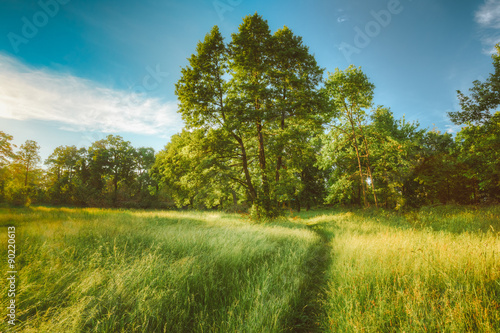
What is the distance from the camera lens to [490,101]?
15.2m

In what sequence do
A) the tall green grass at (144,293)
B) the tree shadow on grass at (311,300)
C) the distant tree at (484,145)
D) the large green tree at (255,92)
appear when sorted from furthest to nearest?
the distant tree at (484,145), the large green tree at (255,92), the tree shadow on grass at (311,300), the tall green grass at (144,293)

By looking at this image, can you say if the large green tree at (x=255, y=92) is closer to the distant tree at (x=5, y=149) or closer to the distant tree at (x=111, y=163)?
the distant tree at (x=5, y=149)

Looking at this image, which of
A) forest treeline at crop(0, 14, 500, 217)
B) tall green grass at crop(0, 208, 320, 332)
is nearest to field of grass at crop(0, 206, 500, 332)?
tall green grass at crop(0, 208, 320, 332)

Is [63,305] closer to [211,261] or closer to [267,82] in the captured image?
[211,261]

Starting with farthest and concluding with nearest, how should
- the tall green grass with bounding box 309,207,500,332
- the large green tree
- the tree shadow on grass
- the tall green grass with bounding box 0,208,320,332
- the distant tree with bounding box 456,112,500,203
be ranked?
1. the distant tree with bounding box 456,112,500,203
2. the large green tree
3. the tree shadow on grass
4. the tall green grass with bounding box 0,208,320,332
5. the tall green grass with bounding box 309,207,500,332

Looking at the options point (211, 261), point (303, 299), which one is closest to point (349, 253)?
point (303, 299)

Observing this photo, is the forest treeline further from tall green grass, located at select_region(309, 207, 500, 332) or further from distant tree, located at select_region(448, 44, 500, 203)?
tall green grass, located at select_region(309, 207, 500, 332)

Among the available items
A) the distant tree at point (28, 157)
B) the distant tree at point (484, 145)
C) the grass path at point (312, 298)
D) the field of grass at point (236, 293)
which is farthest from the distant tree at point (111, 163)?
the distant tree at point (484, 145)

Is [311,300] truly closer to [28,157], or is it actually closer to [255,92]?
[28,157]

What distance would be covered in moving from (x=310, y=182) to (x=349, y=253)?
98.0ft

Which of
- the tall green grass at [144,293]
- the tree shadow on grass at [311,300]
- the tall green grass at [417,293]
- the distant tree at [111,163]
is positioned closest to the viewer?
the tall green grass at [417,293]

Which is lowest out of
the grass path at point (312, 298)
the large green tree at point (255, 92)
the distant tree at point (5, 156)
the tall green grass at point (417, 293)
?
the grass path at point (312, 298)

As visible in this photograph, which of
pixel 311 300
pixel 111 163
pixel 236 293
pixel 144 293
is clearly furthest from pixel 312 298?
pixel 111 163

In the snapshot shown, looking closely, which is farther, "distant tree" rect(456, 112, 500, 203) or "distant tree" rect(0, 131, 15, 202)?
"distant tree" rect(456, 112, 500, 203)
